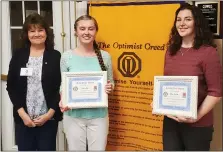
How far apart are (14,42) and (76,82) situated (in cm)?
120

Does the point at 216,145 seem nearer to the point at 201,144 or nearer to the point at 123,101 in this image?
the point at 201,144

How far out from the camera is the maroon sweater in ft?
6.14

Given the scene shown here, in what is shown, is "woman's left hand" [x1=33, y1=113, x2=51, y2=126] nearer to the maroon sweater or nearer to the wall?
the maroon sweater

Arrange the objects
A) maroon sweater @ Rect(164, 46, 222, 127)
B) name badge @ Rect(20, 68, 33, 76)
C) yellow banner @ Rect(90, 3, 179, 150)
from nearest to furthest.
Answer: maroon sweater @ Rect(164, 46, 222, 127) → name badge @ Rect(20, 68, 33, 76) → yellow banner @ Rect(90, 3, 179, 150)

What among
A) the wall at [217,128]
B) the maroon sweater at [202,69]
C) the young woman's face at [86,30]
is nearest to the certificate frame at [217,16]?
the maroon sweater at [202,69]

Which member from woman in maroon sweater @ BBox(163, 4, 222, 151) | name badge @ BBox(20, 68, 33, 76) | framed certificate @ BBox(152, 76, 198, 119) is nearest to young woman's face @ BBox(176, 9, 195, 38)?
woman in maroon sweater @ BBox(163, 4, 222, 151)

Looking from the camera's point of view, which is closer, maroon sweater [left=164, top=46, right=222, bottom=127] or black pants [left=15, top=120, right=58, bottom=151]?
maroon sweater [left=164, top=46, right=222, bottom=127]

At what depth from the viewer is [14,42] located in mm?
3070

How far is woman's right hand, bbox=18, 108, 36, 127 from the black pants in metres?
0.05

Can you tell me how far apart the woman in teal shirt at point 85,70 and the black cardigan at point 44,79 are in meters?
0.11

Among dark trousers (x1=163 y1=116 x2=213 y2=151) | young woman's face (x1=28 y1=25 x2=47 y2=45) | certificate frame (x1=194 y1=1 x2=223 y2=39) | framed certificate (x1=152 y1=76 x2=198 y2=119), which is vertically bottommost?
dark trousers (x1=163 y1=116 x2=213 y2=151)

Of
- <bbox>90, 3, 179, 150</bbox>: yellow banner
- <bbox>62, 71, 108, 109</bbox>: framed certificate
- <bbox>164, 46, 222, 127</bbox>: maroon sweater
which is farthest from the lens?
<bbox>90, 3, 179, 150</bbox>: yellow banner

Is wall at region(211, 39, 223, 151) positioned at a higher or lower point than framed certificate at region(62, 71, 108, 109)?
lower

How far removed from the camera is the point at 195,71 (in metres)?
1.91
